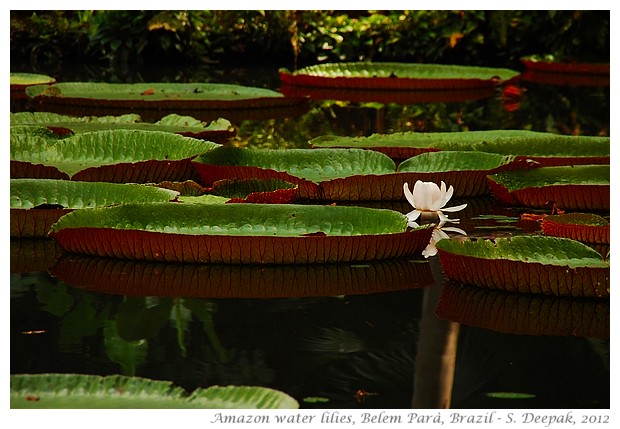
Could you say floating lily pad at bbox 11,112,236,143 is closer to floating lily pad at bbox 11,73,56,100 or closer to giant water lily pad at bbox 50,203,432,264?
giant water lily pad at bbox 50,203,432,264

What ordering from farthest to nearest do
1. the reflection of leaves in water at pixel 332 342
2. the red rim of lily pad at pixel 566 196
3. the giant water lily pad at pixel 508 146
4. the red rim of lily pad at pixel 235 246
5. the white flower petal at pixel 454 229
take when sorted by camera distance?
the giant water lily pad at pixel 508 146
the red rim of lily pad at pixel 566 196
the white flower petal at pixel 454 229
the red rim of lily pad at pixel 235 246
the reflection of leaves in water at pixel 332 342

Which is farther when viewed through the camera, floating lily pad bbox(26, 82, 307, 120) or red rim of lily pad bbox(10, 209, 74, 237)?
floating lily pad bbox(26, 82, 307, 120)

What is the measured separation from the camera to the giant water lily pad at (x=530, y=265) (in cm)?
283

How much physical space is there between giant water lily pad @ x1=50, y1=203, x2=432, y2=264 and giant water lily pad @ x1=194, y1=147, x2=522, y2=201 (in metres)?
0.66

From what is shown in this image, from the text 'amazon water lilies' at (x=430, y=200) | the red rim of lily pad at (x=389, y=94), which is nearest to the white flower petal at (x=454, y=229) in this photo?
the text 'amazon water lilies' at (x=430, y=200)

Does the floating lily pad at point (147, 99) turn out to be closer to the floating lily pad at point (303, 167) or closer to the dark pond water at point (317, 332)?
the floating lily pad at point (303, 167)

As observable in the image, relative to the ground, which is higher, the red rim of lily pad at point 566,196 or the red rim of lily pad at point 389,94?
the red rim of lily pad at point 566,196

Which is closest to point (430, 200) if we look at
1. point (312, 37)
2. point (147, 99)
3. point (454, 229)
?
point (454, 229)

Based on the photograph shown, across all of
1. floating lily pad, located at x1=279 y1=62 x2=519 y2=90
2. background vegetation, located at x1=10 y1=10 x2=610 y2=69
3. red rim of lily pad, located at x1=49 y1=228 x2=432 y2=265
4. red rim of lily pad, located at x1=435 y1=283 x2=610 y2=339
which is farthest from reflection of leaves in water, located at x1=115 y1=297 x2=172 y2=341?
background vegetation, located at x1=10 y1=10 x2=610 y2=69

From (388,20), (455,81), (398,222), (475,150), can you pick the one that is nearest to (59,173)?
(398,222)

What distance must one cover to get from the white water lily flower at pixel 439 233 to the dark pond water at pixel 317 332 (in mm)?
60

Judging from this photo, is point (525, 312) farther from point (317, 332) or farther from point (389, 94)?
point (389, 94)

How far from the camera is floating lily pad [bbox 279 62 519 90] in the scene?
8266 mm
